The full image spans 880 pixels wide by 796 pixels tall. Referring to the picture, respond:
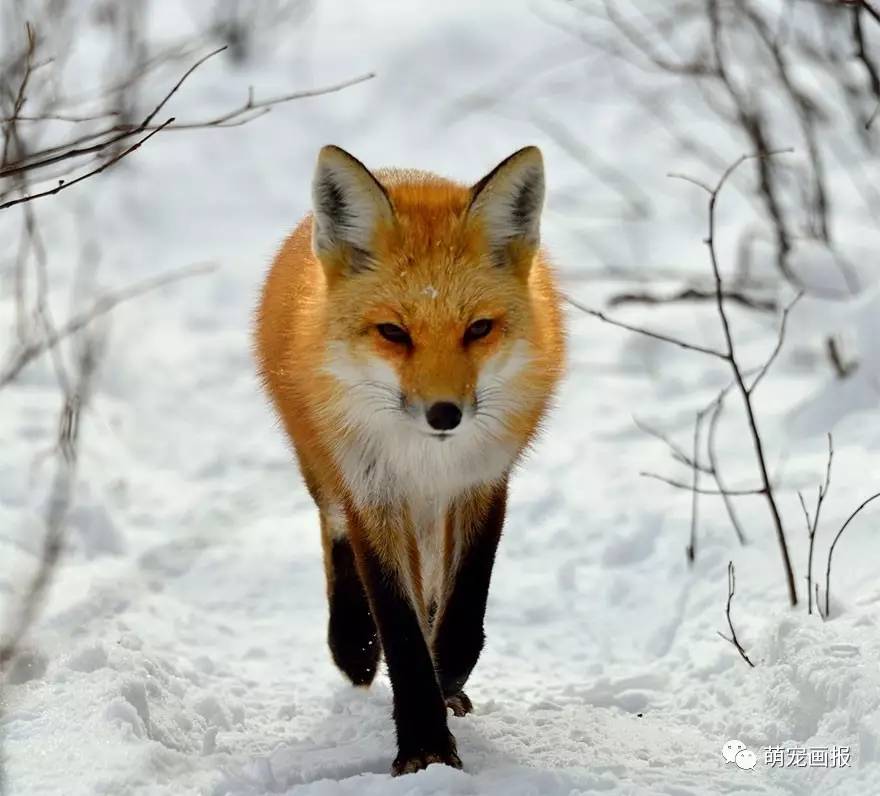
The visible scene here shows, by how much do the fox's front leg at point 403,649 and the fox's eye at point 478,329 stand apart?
0.68 metres

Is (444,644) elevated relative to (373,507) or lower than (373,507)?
lower

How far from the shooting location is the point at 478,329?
11.3 ft

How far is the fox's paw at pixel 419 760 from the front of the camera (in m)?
3.50

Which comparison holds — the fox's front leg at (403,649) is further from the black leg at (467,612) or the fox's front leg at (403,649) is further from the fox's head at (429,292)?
the fox's head at (429,292)

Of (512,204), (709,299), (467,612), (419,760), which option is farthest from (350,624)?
(709,299)

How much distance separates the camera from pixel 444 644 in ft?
12.9

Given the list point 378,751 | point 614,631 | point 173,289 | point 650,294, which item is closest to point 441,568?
point 378,751

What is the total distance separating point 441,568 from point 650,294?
172 inches

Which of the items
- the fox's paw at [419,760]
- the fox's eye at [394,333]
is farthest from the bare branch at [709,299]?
the fox's paw at [419,760]

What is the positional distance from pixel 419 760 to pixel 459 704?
0.69 meters

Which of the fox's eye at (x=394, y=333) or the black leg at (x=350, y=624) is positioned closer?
the fox's eye at (x=394, y=333)

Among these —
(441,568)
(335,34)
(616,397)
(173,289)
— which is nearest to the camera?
(441,568)

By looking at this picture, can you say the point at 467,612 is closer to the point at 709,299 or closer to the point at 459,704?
the point at 459,704

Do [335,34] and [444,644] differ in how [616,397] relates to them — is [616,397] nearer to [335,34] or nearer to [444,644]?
[444,644]
